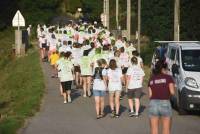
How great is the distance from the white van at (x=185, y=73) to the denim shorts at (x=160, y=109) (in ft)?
18.0

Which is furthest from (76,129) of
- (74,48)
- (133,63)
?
(74,48)

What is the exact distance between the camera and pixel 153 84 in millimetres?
13102

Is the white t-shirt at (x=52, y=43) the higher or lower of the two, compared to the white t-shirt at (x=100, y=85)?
higher

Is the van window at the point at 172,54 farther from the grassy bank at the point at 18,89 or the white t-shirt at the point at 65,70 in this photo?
the grassy bank at the point at 18,89

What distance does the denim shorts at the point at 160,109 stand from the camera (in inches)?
499

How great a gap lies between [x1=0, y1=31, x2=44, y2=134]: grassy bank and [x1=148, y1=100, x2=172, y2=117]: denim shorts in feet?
13.9

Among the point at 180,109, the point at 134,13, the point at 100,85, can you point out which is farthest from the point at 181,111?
the point at 134,13

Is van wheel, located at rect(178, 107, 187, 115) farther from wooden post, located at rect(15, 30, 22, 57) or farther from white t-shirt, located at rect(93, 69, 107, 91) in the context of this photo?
wooden post, located at rect(15, 30, 22, 57)

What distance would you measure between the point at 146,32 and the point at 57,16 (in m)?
19.9

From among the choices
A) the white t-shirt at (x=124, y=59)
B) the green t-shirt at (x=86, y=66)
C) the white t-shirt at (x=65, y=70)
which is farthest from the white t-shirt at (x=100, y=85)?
the white t-shirt at (x=124, y=59)

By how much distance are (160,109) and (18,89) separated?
57.9 ft

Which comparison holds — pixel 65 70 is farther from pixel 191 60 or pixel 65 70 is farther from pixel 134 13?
pixel 134 13

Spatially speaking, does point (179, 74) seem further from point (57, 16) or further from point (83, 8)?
point (83, 8)

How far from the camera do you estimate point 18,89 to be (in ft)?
97.6
